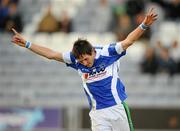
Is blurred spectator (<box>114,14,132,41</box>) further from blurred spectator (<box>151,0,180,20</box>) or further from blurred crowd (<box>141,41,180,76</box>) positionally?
blurred spectator (<box>151,0,180,20</box>)

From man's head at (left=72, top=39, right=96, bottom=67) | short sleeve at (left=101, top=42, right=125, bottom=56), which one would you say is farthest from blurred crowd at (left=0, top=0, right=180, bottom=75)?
man's head at (left=72, top=39, right=96, bottom=67)

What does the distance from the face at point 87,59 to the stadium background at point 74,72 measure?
637 centimetres

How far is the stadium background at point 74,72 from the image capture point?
15711mm

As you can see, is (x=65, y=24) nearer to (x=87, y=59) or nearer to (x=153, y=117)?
(x=153, y=117)

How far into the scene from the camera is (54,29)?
1808cm

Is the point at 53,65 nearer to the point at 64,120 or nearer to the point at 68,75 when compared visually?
the point at 68,75

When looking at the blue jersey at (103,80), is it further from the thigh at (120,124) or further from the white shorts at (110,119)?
the thigh at (120,124)

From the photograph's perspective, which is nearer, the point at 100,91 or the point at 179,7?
the point at 100,91

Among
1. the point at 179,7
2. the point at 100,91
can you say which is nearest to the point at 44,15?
the point at 179,7

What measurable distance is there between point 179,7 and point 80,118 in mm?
4157

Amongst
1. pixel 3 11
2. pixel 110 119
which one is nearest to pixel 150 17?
pixel 110 119

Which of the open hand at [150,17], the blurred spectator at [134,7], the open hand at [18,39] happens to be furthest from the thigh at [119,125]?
the blurred spectator at [134,7]

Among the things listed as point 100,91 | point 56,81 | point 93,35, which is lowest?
point 100,91

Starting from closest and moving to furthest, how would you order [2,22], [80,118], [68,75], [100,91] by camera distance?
[100,91] < [80,118] < [68,75] < [2,22]
